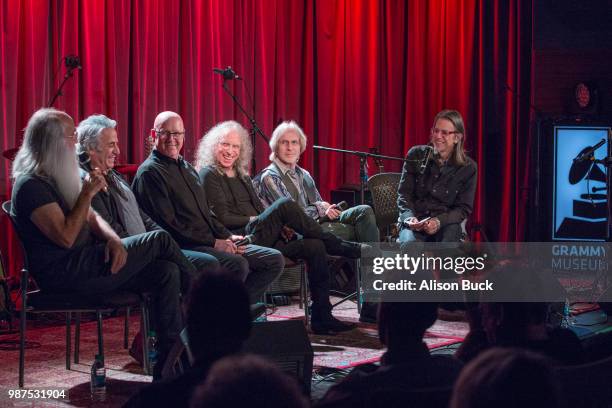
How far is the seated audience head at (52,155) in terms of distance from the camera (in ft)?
11.1

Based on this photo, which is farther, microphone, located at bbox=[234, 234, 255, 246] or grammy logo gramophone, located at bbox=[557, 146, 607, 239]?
grammy logo gramophone, located at bbox=[557, 146, 607, 239]

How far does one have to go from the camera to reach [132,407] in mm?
1590

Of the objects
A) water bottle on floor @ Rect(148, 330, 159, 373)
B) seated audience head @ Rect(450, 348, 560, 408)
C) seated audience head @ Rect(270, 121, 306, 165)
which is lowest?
water bottle on floor @ Rect(148, 330, 159, 373)

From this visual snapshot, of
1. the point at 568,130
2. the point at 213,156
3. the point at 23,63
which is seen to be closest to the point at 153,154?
the point at 213,156

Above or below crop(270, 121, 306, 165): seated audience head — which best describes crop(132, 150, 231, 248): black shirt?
below

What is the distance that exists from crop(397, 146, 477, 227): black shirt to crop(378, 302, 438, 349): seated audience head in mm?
3161

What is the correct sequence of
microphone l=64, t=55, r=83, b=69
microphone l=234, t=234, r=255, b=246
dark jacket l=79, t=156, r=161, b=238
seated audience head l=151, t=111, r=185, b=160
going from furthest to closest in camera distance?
microphone l=64, t=55, r=83, b=69, microphone l=234, t=234, r=255, b=246, seated audience head l=151, t=111, r=185, b=160, dark jacket l=79, t=156, r=161, b=238

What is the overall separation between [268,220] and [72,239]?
1.57m

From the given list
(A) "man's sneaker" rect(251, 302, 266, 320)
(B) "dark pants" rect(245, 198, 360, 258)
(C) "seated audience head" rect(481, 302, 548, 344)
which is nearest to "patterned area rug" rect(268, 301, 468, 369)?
(A) "man's sneaker" rect(251, 302, 266, 320)

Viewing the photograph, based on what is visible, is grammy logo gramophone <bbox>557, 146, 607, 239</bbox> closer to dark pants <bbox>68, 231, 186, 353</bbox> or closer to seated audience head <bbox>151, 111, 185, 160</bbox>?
seated audience head <bbox>151, 111, 185, 160</bbox>

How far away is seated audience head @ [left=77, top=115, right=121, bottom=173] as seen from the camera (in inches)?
154

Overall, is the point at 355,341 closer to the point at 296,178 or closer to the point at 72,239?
the point at 296,178

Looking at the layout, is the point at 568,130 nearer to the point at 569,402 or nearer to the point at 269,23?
the point at 269,23

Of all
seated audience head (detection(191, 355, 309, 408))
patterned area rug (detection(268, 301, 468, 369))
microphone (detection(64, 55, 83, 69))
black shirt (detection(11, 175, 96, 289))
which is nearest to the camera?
seated audience head (detection(191, 355, 309, 408))
